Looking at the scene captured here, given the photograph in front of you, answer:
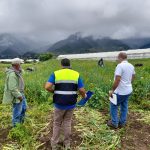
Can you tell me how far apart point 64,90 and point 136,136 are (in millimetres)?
2330

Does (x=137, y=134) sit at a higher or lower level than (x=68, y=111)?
lower

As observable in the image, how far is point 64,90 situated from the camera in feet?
20.9

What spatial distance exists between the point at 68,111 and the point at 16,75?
158 centimetres

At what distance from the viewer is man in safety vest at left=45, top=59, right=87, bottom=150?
20.7ft

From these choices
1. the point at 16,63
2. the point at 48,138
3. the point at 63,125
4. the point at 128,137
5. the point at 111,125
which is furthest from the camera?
the point at 111,125

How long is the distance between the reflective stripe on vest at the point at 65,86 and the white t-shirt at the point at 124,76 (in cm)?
155

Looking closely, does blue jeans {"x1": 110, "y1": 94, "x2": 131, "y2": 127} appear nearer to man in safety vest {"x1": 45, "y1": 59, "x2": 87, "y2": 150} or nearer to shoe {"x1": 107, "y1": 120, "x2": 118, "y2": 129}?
shoe {"x1": 107, "y1": 120, "x2": 118, "y2": 129}

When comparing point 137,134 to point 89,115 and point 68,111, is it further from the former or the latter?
point 68,111

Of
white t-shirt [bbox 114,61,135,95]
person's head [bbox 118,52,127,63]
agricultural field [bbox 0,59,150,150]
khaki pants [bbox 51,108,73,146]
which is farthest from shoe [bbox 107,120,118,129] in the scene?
khaki pants [bbox 51,108,73,146]

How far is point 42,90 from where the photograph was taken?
470 inches

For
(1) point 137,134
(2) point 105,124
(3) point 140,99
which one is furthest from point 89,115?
(3) point 140,99

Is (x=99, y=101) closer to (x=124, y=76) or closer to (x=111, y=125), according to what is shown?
(x=111, y=125)

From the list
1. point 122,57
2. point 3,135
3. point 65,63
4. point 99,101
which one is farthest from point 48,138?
point 99,101

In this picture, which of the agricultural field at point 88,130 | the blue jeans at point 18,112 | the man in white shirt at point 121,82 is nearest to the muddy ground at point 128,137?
the agricultural field at point 88,130
